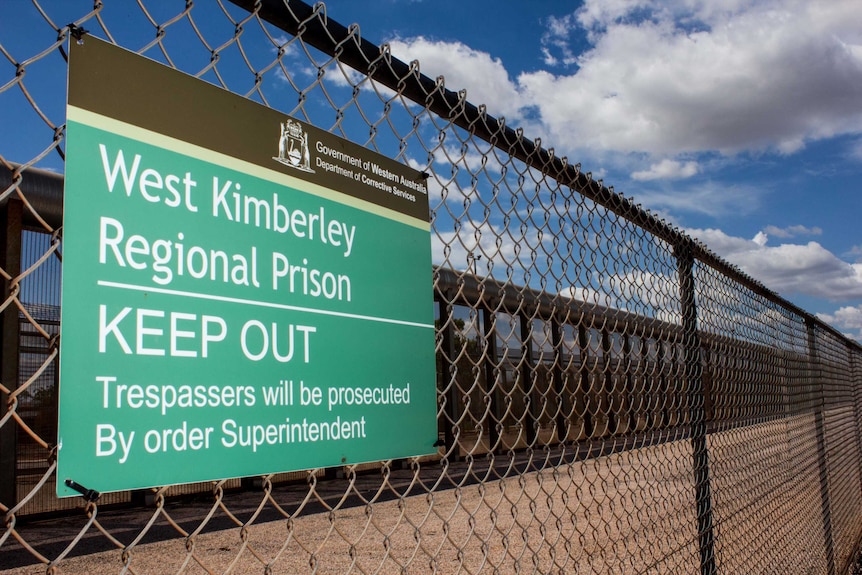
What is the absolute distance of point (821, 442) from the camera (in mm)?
7094

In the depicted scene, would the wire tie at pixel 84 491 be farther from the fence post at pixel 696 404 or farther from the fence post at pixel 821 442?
the fence post at pixel 821 442

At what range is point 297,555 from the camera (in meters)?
6.95

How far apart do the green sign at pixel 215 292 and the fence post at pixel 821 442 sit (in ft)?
20.8

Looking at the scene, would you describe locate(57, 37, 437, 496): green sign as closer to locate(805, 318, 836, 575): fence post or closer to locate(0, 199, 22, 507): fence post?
locate(805, 318, 836, 575): fence post

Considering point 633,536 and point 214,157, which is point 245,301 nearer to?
point 214,157

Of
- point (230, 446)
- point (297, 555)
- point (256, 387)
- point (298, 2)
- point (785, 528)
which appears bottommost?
point (297, 555)

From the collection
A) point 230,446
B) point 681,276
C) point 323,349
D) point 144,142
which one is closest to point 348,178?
point 323,349

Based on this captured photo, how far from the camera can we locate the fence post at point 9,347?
27.0ft

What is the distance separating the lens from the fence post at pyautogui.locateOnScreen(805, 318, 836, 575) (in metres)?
6.56

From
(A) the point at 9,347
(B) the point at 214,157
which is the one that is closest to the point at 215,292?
(B) the point at 214,157

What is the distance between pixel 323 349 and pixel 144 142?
558 millimetres

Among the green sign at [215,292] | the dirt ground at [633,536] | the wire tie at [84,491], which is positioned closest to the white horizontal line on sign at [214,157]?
the green sign at [215,292]

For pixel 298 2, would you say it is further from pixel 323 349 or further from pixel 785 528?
pixel 785 528

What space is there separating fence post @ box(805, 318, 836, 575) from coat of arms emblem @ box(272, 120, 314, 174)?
667 cm
